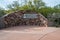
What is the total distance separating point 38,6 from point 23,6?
2625 mm

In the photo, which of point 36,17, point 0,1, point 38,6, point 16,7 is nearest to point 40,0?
point 38,6

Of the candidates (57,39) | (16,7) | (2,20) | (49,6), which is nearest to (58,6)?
(49,6)

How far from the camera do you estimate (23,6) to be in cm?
Result: 3089

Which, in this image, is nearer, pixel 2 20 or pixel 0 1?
pixel 2 20

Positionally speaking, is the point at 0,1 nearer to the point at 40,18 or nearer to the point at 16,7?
the point at 16,7

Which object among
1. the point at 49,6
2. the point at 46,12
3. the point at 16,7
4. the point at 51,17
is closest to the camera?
the point at 51,17

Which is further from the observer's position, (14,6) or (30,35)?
(14,6)

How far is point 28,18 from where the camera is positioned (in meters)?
22.8

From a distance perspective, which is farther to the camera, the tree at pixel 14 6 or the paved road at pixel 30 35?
the tree at pixel 14 6

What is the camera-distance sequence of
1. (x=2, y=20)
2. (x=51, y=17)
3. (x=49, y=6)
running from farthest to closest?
(x=49, y=6)
(x=51, y=17)
(x=2, y=20)

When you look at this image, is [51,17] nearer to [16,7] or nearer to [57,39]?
[16,7]

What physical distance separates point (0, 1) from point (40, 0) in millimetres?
6871

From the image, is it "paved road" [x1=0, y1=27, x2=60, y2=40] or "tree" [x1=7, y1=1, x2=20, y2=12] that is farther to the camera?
"tree" [x1=7, y1=1, x2=20, y2=12]

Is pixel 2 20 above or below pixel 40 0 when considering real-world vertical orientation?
below
